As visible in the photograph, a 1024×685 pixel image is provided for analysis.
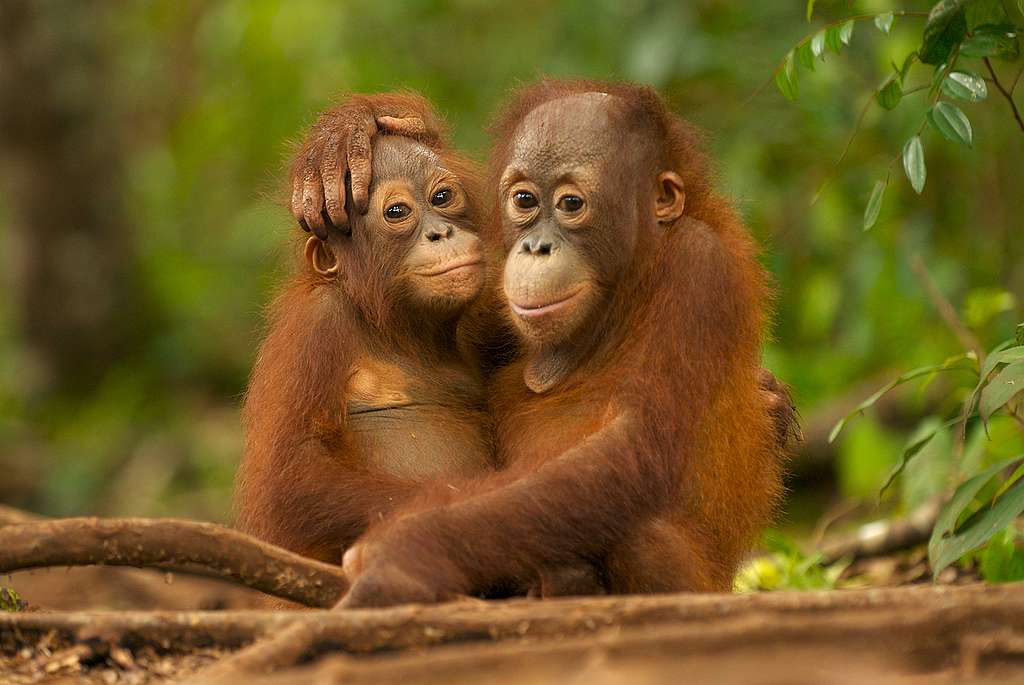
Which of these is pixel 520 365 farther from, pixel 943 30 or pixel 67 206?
pixel 67 206

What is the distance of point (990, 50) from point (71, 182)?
325 inches

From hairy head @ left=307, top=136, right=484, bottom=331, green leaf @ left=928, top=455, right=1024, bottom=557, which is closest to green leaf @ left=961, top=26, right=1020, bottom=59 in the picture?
green leaf @ left=928, top=455, right=1024, bottom=557

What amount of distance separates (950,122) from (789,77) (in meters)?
0.51

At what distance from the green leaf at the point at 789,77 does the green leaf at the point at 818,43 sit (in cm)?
8

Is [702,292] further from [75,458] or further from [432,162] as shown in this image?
[75,458]

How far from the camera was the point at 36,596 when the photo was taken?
277 inches

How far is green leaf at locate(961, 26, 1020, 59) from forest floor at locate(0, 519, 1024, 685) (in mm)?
1807

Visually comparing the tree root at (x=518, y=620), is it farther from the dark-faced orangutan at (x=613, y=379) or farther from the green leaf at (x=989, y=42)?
the green leaf at (x=989, y=42)

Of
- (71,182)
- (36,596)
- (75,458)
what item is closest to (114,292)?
(71,182)

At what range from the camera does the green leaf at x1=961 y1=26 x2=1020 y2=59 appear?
403 centimetres

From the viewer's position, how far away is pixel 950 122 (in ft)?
13.1

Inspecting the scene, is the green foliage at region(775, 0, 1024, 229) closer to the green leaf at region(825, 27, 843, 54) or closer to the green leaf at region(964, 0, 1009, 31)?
the green leaf at region(825, 27, 843, 54)

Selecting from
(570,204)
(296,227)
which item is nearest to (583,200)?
(570,204)

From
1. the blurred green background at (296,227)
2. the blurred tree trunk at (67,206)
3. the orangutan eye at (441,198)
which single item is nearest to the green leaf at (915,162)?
the blurred green background at (296,227)
